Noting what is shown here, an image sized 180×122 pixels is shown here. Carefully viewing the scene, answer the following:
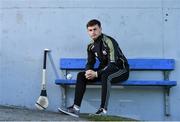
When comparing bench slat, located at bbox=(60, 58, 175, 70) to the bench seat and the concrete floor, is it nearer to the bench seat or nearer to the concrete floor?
the bench seat

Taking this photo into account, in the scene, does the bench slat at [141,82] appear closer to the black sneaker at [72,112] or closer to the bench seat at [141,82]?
the bench seat at [141,82]

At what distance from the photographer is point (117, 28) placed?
691 cm

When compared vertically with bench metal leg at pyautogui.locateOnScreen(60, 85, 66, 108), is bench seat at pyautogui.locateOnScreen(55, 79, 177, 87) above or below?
above

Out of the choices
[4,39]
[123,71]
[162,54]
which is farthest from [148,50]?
[4,39]

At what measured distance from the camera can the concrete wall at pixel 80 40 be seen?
686cm

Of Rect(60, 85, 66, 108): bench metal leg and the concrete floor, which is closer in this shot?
the concrete floor

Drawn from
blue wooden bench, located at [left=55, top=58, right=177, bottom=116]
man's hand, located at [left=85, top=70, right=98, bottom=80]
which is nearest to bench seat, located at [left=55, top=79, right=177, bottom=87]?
blue wooden bench, located at [left=55, top=58, right=177, bottom=116]

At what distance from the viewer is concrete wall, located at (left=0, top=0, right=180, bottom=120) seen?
22.5 ft

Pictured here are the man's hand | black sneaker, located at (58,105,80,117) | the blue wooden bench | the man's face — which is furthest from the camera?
the blue wooden bench

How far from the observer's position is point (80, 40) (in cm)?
696

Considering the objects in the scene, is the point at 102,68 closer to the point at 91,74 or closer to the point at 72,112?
the point at 91,74

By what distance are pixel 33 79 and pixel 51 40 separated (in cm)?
62

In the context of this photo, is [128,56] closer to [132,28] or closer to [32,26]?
[132,28]

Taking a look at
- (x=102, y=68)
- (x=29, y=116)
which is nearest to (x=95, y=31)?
(x=102, y=68)
